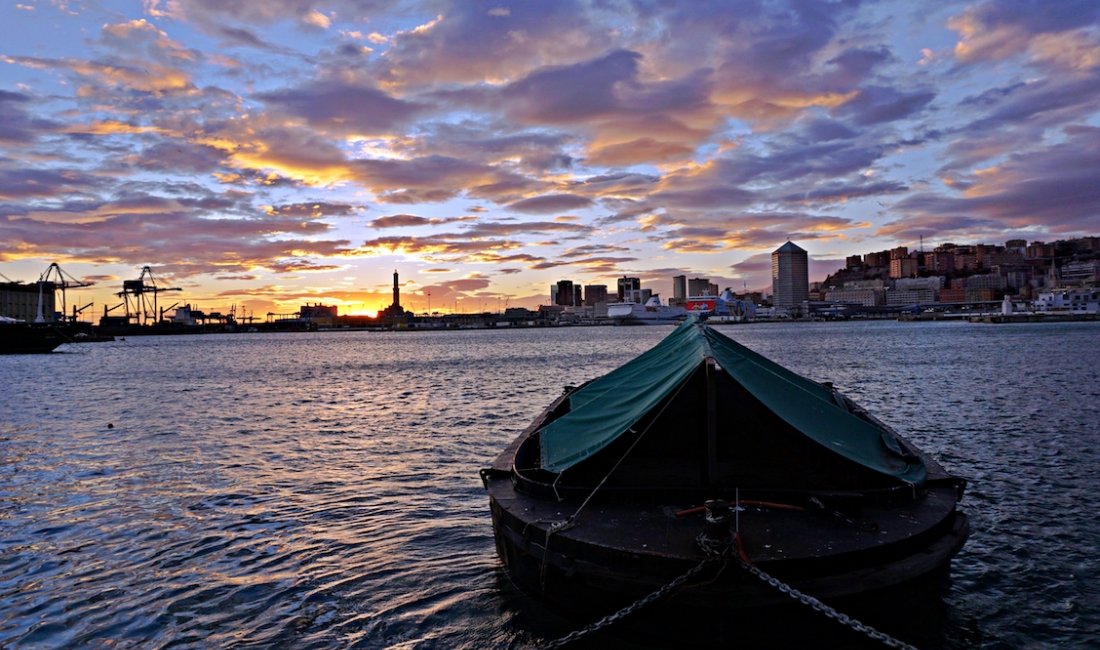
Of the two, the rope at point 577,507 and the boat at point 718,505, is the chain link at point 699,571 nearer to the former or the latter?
the boat at point 718,505

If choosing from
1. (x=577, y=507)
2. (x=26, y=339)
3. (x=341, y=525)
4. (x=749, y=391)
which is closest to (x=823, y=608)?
(x=749, y=391)

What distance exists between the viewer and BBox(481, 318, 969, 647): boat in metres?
7.00

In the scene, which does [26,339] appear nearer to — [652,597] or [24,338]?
[24,338]

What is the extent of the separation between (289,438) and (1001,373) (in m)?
47.1

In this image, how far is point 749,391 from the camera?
9297mm

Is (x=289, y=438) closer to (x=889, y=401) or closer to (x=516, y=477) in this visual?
(x=516, y=477)

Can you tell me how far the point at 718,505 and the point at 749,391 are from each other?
2184mm

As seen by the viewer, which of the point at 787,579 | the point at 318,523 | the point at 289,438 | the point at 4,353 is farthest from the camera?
the point at 4,353

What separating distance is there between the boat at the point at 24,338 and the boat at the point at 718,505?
123 meters

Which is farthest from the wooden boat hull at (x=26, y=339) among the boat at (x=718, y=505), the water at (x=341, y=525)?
the boat at (x=718, y=505)

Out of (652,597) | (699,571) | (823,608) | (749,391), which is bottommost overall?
(652,597)

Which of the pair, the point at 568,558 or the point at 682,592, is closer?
the point at 682,592

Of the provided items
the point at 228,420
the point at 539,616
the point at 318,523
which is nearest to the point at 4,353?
the point at 228,420

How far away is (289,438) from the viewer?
26.0m
